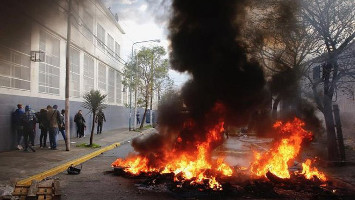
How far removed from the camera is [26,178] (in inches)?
309

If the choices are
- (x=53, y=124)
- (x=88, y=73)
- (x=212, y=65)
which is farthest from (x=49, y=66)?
(x=212, y=65)

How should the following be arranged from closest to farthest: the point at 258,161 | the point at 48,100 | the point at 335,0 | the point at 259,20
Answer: the point at 258,161
the point at 335,0
the point at 259,20
the point at 48,100

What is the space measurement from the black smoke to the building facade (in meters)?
2.33

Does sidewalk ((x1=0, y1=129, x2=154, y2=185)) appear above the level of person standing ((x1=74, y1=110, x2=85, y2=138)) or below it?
below

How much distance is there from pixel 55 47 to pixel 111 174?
1033 cm

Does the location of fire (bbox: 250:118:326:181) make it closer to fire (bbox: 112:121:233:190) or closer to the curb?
fire (bbox: 112:121:233:190)

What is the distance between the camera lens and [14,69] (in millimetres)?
13109

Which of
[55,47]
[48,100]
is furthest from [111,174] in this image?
[55,47]

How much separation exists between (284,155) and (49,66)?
1247 centimetres

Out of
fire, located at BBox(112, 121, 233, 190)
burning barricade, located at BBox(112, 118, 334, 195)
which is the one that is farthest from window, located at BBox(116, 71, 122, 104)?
fire, located at BBox(112, 121, 233, 190)

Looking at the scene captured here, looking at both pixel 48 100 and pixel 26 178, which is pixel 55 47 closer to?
pixel 48 100

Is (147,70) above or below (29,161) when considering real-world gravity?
above

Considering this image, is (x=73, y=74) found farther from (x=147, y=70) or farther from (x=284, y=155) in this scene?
(x=284, y=155)

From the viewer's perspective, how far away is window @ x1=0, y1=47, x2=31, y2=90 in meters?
12.3
